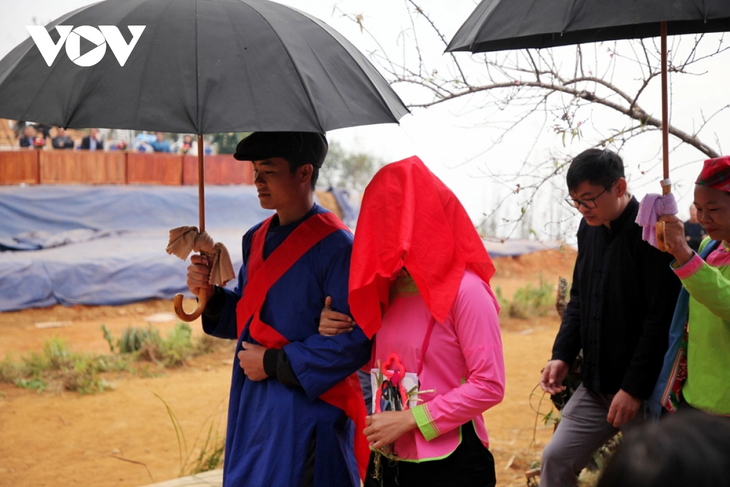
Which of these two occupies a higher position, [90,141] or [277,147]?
[90,141]

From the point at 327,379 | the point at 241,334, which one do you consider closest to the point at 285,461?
the point at 327,379

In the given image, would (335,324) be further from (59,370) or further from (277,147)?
(59,370)

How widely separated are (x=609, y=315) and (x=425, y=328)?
1.05m

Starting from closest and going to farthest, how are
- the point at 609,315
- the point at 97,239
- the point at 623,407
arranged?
the point at 623,407 → the point at 609,315 → the point at 97,239

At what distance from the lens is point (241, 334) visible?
8.93 ft

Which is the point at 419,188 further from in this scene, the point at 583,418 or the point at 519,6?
the point at 583,418

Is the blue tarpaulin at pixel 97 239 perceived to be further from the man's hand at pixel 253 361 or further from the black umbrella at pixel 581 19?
the black umbrella at pixel 581 19

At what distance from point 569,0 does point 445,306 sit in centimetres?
111

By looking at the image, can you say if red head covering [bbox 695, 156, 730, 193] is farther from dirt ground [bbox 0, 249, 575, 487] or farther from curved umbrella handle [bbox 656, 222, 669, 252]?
→ dirt ground [bbox 0, 249, 575, 487]

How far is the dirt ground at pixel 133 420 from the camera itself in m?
5.83

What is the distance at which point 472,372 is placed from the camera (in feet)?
7.27

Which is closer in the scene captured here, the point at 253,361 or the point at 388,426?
the point at 388,426

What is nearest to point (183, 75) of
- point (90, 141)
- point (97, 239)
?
point (97, 239)

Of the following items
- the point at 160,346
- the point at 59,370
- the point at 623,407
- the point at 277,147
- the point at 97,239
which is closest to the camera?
the point at 277,147
